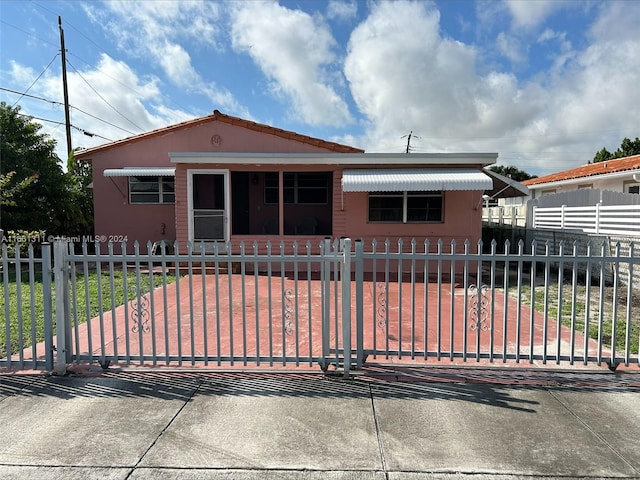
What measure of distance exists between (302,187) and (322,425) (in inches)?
463

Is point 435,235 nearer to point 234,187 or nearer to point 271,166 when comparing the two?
point 271,166

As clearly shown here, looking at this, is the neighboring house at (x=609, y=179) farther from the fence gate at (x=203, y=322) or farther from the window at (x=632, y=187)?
the fence gate at (x=203, y=322)

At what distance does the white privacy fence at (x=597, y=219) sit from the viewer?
10625mm

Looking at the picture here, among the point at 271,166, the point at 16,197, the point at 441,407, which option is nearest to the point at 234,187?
the point at 271,166

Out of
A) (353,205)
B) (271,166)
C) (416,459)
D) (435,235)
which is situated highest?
(271,166)

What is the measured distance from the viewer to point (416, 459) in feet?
9.52

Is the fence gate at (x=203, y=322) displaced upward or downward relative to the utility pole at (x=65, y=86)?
downward

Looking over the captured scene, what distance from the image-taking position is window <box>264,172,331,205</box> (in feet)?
47.6

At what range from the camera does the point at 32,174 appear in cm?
1359

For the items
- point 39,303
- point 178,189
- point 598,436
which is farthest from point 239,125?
point 598,436

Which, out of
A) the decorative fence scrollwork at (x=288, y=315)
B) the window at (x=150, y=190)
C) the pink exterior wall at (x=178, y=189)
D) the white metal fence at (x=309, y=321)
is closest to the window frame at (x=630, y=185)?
the white metal fence at (x=309, y=321)

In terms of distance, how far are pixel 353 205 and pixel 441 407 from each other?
838cm

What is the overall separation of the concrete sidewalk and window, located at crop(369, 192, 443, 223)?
25.1 ft

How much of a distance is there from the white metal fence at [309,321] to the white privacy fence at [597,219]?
1.79 m
